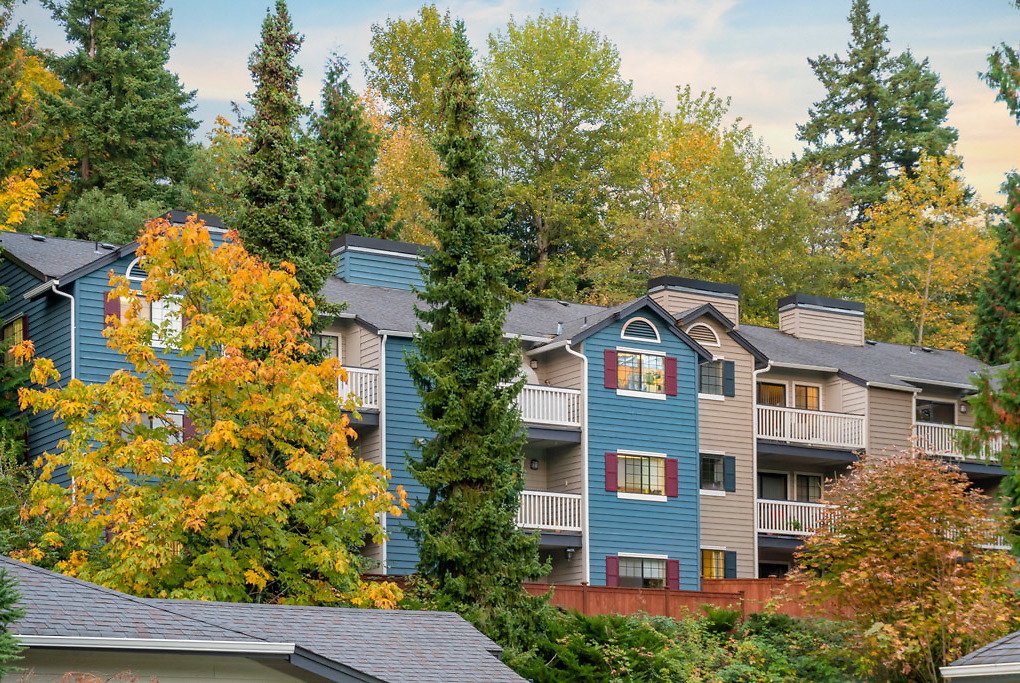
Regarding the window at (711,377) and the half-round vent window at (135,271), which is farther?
the window at (711,377)

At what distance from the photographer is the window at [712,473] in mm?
41938

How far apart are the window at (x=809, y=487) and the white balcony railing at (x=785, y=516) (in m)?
2.92

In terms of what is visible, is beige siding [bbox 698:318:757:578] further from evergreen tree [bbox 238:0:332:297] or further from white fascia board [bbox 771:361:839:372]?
evergreen tree [bbox 238:0:332:297]

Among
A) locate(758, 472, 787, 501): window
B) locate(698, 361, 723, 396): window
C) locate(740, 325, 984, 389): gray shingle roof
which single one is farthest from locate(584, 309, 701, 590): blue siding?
locate(758, 472, 787, 501): window

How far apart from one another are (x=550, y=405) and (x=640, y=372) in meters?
3.21

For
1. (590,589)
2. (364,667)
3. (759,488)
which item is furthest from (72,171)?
(364,667)

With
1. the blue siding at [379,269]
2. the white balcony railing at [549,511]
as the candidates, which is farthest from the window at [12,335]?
the white balcony railing at [549,511]

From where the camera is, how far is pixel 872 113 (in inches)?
3044

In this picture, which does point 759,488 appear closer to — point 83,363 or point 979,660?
point 83,363

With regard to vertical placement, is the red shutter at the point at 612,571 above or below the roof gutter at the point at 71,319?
below

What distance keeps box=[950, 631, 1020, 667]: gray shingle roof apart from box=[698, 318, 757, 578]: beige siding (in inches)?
Result: 873

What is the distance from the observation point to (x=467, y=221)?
98.5ft

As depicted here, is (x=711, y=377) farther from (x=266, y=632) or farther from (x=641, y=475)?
(x=266, y=632)

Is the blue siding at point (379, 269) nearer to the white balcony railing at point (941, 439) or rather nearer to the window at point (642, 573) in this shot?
the window at point (642, 573)
